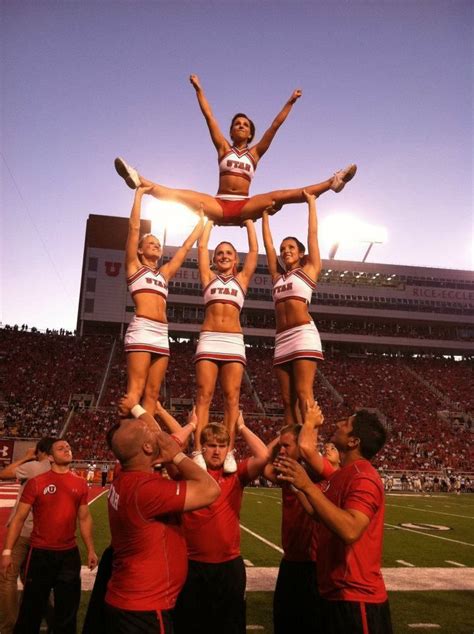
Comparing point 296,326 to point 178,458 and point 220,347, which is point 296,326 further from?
point 178,458

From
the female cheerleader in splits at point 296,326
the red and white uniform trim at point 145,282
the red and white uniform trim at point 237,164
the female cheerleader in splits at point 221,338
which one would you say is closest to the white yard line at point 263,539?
the female cheerleader in splits at point 296,326

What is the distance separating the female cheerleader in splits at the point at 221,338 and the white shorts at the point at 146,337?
0.37 meters

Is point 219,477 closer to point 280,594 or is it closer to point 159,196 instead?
point 280,594

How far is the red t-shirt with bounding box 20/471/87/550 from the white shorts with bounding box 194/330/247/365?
1.86 meters

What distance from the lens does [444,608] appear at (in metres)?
6.77

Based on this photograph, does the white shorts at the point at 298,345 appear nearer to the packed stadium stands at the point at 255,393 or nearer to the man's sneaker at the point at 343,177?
the man's sneaker at the point at 343,177

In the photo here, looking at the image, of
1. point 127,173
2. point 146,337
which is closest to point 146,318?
point 146,337

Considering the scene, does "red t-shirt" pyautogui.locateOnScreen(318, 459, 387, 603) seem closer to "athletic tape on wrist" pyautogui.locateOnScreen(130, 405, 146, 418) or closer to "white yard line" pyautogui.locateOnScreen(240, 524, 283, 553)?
"athletic tape on wrist" pyautogui.locateOnScreen(130, 405, 146, 418)

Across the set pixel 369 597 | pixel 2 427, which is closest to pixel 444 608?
pixel 369 597

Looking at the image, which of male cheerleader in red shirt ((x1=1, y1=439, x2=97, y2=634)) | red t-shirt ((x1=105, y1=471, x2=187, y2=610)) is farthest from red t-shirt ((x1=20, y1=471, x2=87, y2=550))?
red t-shirt ((x1=105, y1=471, x2=187, y2=610))

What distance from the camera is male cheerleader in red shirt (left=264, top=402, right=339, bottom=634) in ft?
12.1

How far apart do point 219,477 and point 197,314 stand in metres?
45.5

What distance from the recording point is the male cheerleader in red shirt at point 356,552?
3.01 m

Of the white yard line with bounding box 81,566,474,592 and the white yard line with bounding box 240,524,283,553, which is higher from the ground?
the white yard line with bounding box 240,524,283,553
